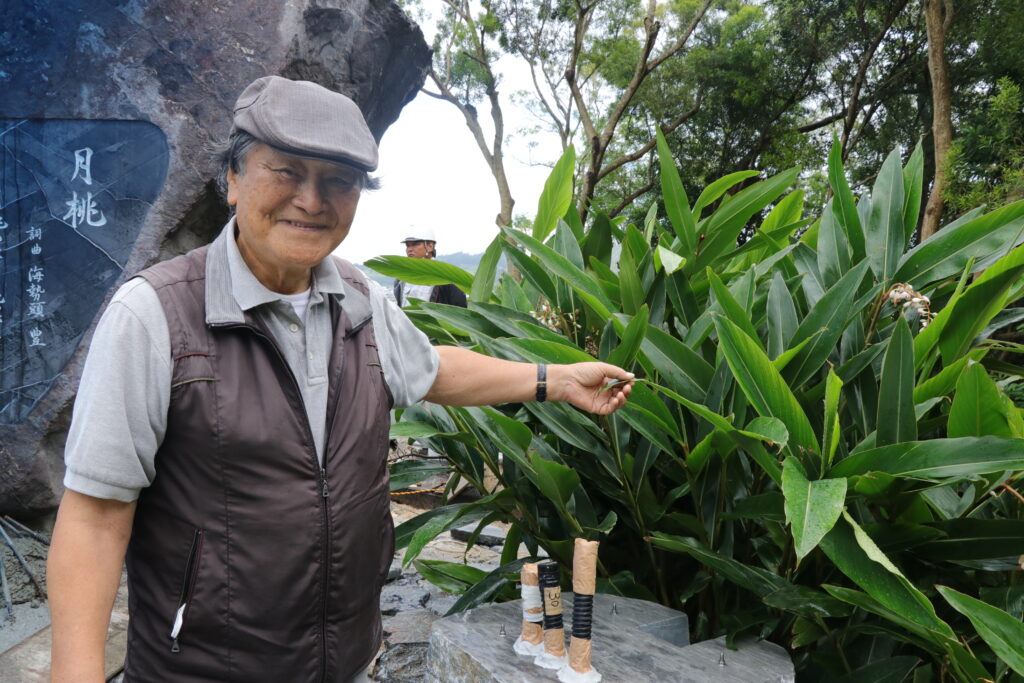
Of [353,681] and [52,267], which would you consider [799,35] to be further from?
[353,681]

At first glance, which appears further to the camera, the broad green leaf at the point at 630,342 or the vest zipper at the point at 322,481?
the broad green leaf at the point at 630,342

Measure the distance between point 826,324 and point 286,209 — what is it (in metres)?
0.93

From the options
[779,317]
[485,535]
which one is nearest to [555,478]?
[779,317]

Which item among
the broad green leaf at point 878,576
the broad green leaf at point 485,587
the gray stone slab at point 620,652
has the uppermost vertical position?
the broad green leaf at point 878,576

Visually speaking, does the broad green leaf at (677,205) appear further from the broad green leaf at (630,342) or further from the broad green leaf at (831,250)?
the broad green leaf at (630,342)

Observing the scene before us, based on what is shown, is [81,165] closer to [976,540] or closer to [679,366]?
[679,366]

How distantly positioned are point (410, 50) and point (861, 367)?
340 centimetres

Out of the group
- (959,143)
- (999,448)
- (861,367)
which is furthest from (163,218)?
(959,143)

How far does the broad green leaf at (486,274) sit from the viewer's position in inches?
75.8

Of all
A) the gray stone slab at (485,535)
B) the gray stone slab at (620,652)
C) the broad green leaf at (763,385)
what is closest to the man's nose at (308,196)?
the broad green leaf at (763,385)

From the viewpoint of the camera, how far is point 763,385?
118 centimetres

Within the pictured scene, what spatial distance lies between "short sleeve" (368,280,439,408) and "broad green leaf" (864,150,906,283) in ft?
2.98

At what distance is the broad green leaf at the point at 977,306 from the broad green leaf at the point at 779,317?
0.82 ft

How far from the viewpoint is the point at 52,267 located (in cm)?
318
